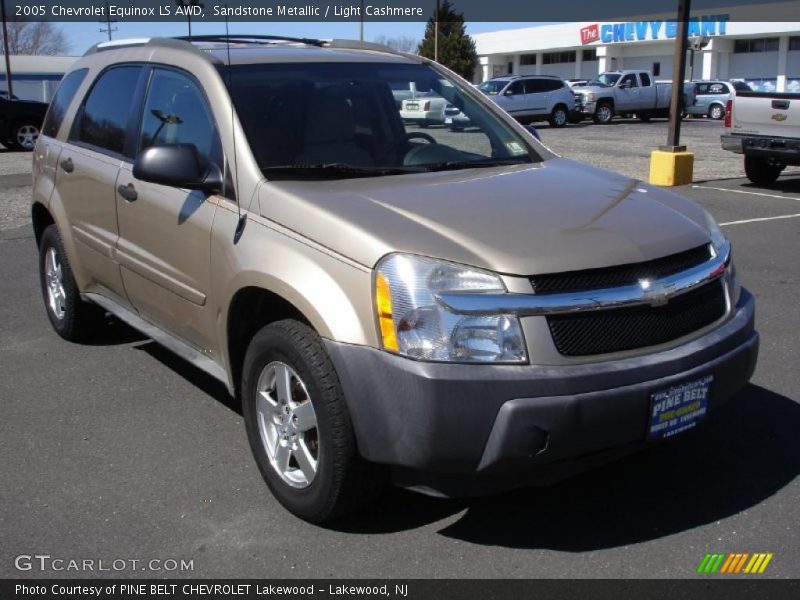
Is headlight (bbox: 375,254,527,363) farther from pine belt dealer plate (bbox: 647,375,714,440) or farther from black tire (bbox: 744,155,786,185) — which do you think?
black tire (bbox: 744,155,786,185)

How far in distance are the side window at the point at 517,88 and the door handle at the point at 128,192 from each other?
Result: 25563mm

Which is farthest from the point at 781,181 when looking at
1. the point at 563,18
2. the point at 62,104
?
the point at 563,18

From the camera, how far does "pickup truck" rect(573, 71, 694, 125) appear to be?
32.0 metres

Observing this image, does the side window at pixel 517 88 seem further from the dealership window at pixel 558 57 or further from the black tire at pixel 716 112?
the dealership window at pixel 558 57

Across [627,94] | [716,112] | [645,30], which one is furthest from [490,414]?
[645,30]

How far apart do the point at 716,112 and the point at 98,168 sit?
35010 millimetres

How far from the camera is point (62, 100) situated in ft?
19.1

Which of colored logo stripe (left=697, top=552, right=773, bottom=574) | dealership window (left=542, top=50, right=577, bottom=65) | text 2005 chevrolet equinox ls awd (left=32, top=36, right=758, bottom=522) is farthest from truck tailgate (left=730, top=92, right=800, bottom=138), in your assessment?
dealership window (left=542, top=50, right=577, bottom=65)

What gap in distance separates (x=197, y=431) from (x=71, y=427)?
0.66m

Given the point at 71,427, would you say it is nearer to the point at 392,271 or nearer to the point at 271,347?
the point at 271,347

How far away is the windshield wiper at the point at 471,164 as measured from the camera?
422 centimetres

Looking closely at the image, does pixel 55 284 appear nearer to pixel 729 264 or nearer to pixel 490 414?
pixel 490 414

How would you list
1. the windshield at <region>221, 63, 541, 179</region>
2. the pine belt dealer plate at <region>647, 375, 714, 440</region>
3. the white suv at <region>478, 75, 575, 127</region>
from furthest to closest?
the white suv at <region>478, 75, 575, 127</region> < the windshield at <region>221, 63, 541, 179</region> < the pine belt dealer plate at <region>647, 375, 714, 440</region>
